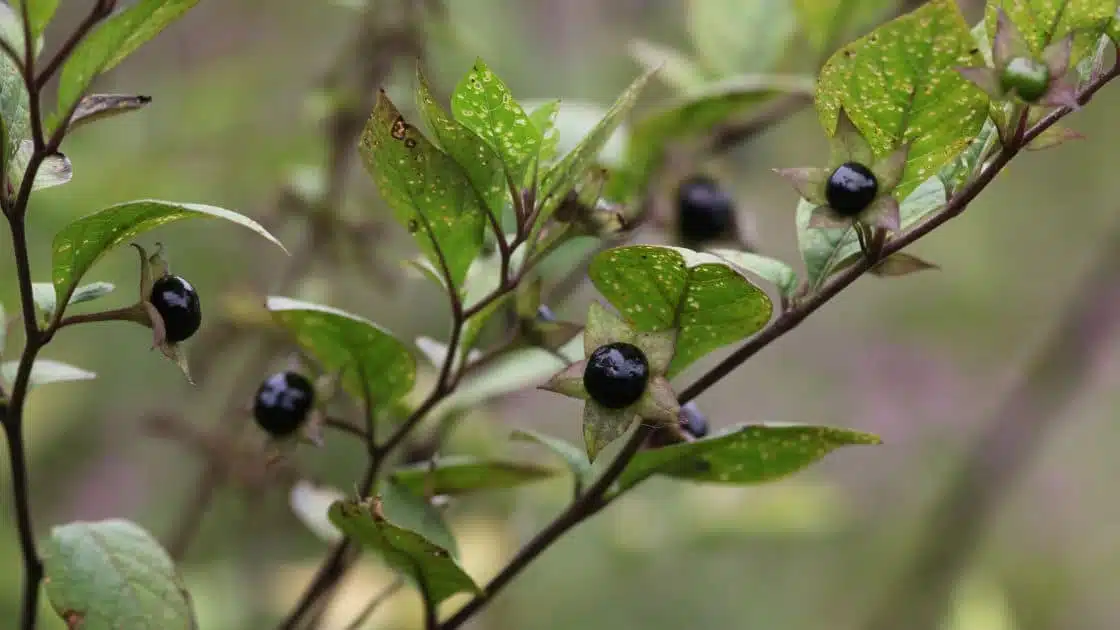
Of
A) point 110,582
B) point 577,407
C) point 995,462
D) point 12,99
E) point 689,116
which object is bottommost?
point 577,407

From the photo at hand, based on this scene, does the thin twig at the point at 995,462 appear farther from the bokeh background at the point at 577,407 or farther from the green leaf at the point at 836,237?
the green leaf at the point at 836,237

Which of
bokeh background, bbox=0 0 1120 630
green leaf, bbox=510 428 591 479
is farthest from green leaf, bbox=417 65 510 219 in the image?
bokeh background, bbox=0 0 1120 630

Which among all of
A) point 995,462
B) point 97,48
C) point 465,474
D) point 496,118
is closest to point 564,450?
point 465,474

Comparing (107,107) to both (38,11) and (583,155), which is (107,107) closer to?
(38,11)

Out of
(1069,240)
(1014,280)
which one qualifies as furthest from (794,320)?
(1069,240)

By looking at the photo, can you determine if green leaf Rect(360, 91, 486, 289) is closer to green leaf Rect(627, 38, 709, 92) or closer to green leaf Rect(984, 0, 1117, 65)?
green leaf Rect(984, 0, 1117, 65)

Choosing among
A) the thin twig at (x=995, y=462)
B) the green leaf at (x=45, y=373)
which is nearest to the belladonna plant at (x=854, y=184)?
the green leaf at (x=45, y=373)
